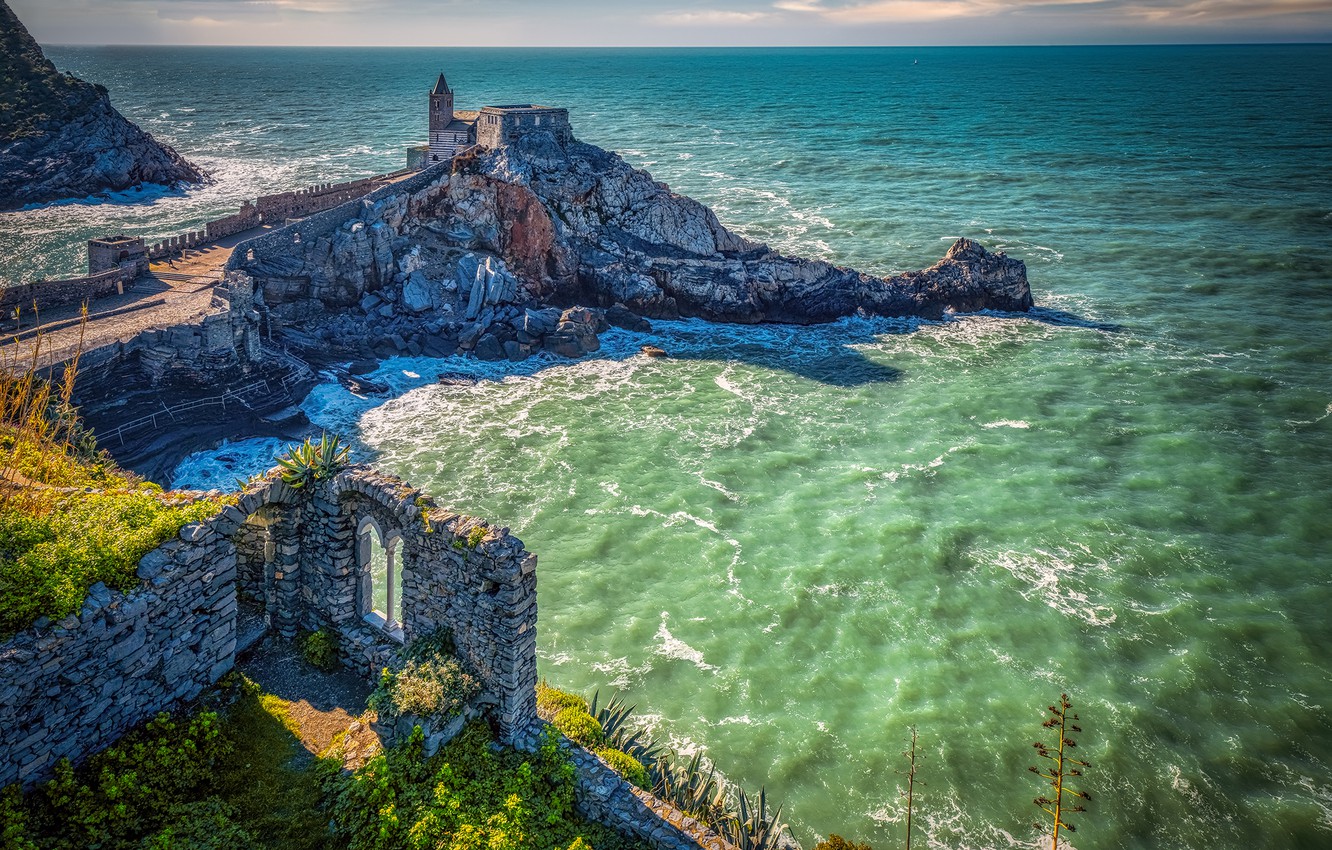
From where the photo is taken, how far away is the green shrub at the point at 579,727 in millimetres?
15859

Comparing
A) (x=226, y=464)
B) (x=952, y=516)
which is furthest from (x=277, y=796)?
(x=952, y=516)

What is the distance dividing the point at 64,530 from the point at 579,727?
925cm

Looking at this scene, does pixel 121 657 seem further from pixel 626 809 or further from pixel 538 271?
pixel 538 271

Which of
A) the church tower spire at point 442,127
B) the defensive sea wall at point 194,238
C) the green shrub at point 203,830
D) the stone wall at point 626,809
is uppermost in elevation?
the church tower spire at point 442,127

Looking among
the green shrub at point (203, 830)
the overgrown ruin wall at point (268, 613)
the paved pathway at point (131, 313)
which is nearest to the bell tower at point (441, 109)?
the paved pathway at point (131, 313)

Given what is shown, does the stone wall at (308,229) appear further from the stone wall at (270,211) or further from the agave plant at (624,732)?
the agave plant at (624,732)

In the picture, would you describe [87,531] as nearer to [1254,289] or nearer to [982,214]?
[1254,289]

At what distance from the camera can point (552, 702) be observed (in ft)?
55.6

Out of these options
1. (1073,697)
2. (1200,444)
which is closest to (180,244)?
(1073,697)

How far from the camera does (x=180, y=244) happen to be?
4156 centimetres

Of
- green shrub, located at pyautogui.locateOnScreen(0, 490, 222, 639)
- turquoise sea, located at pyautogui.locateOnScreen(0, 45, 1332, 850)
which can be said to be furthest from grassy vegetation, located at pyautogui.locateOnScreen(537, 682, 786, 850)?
green shrub, located at pyautogui.locateOnScreen(0, 490, 222, 639)

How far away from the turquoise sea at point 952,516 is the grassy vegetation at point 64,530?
459 inches

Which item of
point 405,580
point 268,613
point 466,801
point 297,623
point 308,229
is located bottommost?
point 466,801

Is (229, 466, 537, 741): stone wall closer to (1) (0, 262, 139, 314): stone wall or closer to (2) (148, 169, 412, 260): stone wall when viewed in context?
(1) (0, 262, 139, 314): stone wall
